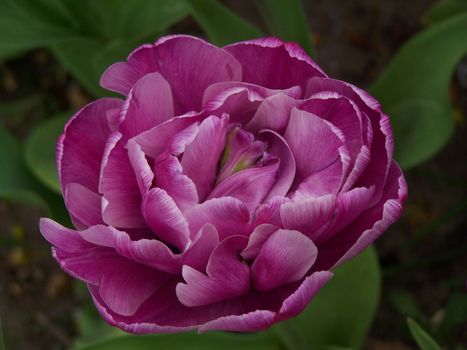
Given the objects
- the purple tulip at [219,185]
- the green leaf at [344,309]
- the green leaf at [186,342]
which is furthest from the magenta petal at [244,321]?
the green leaf at [344,309]

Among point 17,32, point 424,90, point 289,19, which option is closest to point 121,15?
point 17,32

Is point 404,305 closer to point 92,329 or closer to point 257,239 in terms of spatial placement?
point 92,329

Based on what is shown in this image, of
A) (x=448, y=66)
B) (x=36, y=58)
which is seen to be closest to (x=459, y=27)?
(x=448, y=66)

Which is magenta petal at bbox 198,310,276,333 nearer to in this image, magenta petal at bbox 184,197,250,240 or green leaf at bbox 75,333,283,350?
magenta petal at bbox 184,197,250,240

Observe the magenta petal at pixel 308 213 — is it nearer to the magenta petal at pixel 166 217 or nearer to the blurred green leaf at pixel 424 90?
the magenta petal at pixel 166 217

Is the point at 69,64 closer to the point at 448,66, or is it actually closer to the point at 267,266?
the point at 448,66

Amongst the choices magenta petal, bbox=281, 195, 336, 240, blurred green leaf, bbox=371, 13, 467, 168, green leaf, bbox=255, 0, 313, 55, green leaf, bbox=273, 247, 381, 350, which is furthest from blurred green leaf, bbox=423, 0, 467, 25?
magenta petal, bbox=281, 195, 336, 240

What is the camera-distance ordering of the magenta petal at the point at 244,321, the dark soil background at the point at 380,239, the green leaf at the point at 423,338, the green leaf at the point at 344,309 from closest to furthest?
the magenta petal at the point at 244,321
the green leaf at the point at 423,338
the green leaf at the point at 344,309
the dark soil background at the point at 380,239
